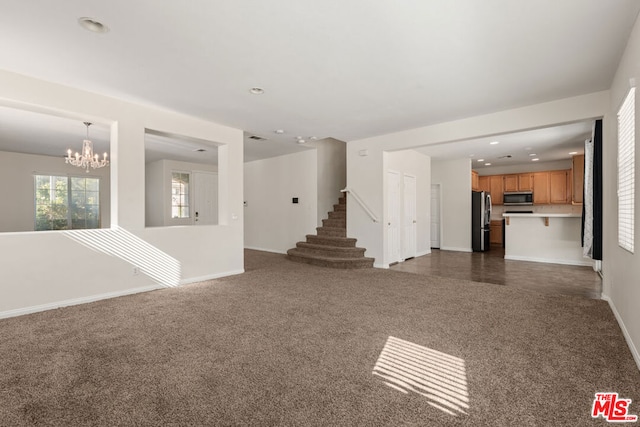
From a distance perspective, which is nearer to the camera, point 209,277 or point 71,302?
point 71,302

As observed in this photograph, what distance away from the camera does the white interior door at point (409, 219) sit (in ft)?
23.1

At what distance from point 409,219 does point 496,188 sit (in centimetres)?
445

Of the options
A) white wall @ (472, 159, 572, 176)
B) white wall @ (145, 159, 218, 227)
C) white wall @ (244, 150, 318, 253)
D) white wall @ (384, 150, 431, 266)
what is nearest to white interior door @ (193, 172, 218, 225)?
white wall @ (145, 159, 218, 227)

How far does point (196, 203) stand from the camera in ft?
30.3

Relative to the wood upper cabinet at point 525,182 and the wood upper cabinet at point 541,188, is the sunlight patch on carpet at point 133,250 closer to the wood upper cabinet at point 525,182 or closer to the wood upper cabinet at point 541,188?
the wood upper cabinet at point 525,182

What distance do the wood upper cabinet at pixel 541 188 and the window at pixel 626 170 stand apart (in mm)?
6823

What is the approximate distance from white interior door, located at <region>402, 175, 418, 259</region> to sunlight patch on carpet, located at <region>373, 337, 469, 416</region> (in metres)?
4.65

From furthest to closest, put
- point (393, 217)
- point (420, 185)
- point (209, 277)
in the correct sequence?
1. point (420, 185)
2. point (393, 217)
3. point (209, 277)

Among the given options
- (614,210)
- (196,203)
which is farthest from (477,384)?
(196,203)

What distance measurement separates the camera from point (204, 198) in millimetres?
9469

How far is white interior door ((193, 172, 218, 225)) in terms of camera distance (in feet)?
30.3

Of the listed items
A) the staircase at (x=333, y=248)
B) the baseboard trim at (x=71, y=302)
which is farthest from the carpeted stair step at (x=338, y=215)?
the baseboard trim at (x=71, y=302)

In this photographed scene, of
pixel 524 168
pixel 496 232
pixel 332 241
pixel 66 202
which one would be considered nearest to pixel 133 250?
pixel 332 241

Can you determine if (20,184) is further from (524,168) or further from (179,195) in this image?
(524,168)
